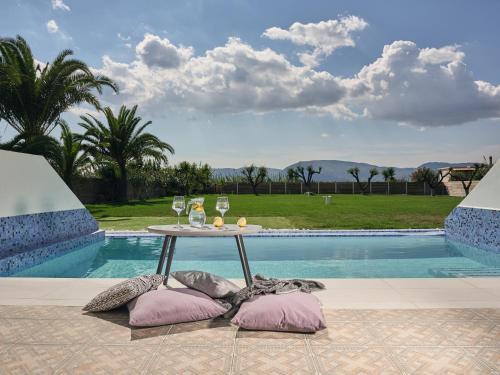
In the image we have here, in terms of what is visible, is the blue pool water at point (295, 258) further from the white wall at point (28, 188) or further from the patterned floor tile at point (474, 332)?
the patterned floor tile at point (474, 332)

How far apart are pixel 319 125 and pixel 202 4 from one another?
19.3m

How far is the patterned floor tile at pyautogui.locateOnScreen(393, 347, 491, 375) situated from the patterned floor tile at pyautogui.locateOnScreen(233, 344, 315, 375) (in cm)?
40

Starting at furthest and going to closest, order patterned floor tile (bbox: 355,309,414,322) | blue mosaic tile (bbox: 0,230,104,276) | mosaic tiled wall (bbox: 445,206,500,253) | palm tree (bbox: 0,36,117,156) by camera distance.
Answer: palm tree (bbox: 0,36,117,156)
mosaic tiled wall (bbox: 445,206,500,253)
blue mosaic tile (bbox: 0,230,104,276)
patterned floor tile (bbox: 355,309,414,322)

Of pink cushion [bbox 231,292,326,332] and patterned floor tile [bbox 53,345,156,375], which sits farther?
pink cushion [bbox 231,292,326,332]

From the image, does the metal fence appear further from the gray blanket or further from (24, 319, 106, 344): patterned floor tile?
(24, 319, 106, 344): patterned floor tile

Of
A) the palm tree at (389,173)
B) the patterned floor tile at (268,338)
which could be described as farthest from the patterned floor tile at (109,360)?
the palm tree at (389,173)

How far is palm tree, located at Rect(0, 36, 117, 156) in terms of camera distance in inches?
462

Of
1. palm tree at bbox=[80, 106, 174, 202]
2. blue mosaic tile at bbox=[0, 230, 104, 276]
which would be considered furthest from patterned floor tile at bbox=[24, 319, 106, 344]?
palm tree at bbox=[80, 106, 174, 202]

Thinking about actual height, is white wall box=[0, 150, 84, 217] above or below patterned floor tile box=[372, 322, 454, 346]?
above

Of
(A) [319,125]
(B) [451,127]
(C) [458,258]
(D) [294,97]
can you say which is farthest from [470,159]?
(C) [458,258]

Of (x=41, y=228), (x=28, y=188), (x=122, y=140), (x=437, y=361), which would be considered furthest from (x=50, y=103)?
(x=437, y=361)

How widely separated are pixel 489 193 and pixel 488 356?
19.5 ft

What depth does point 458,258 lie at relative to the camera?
20.9 ft

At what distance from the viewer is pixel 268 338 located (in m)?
2.12
